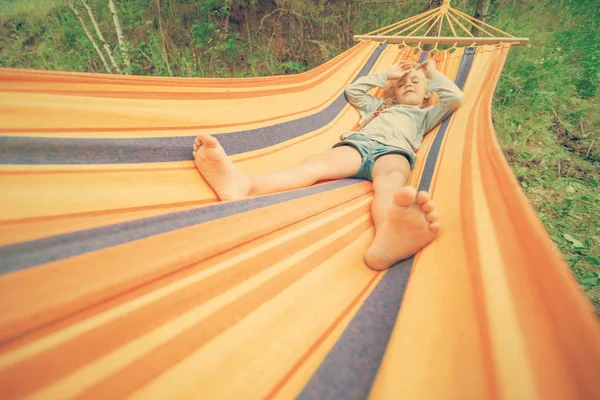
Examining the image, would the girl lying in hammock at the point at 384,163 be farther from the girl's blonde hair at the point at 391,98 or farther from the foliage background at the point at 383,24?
the foliage background at the point at 383,24

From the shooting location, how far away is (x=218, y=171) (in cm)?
78

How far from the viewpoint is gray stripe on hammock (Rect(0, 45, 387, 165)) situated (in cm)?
62

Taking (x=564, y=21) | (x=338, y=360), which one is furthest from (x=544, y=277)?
(x=564, y=21)

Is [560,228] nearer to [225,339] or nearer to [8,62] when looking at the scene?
[225,339]

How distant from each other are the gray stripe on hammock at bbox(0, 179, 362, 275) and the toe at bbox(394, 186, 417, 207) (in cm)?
30

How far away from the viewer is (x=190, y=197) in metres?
0.74

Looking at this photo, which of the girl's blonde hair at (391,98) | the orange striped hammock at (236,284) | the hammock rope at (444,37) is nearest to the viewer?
the orange striped hammock at (236,284)

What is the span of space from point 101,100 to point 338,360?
3.09 feet

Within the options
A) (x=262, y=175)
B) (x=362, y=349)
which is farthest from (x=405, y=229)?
(x=262, y=175)

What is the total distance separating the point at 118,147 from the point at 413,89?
145cm

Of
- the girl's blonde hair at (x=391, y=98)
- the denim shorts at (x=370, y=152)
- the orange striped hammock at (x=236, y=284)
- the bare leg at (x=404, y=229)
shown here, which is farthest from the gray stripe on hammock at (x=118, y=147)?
the girl's blonde hair at (x=391, y=98)

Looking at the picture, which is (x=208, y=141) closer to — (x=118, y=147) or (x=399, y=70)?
(x=118, y=147)

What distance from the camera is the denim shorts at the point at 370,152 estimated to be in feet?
3.54

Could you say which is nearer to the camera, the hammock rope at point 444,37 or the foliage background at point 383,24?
the foliage background at point 383,24
